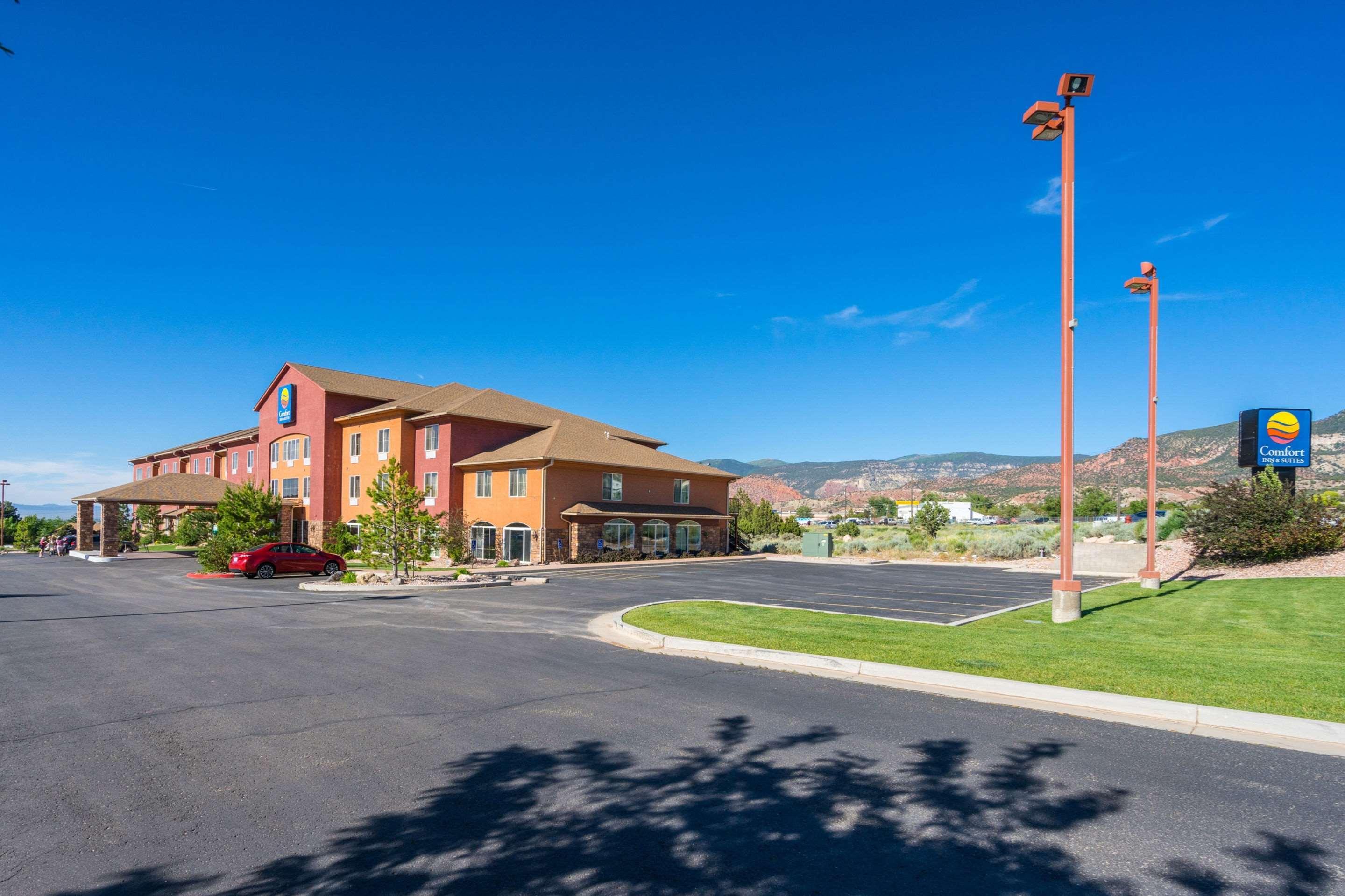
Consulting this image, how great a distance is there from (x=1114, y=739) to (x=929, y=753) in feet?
6.22

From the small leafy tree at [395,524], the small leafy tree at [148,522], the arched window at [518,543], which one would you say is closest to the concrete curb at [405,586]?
the small leafy tree at [395,524]

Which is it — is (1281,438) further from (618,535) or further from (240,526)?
(240,526)

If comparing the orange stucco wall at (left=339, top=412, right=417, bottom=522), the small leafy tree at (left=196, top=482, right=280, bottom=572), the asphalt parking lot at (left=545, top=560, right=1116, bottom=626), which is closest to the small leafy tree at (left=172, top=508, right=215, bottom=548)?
the orange stucco wall at (left=339, top=412, right=417, bottom=522)

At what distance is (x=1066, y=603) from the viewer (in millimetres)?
14602

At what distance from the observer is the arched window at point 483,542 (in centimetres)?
4172

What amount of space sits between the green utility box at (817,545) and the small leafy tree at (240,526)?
2953 centimetres

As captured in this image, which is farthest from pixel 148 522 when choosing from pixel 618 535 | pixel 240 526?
pixel 618 535

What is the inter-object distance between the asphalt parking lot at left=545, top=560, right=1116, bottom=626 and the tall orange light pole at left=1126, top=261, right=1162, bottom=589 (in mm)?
2683

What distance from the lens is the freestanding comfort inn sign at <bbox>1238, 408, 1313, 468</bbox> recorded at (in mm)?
25953

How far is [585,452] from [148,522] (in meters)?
47.1

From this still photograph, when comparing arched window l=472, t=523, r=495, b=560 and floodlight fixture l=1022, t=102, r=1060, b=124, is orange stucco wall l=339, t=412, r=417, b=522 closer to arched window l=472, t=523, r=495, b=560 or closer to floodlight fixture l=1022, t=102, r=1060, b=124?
arched window l=472, t=523, r=495, b=560

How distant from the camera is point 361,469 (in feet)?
156

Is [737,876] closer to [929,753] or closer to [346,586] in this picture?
[929,753]

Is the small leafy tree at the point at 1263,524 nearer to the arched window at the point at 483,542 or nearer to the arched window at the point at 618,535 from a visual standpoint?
the arched window at the point at 618,535
